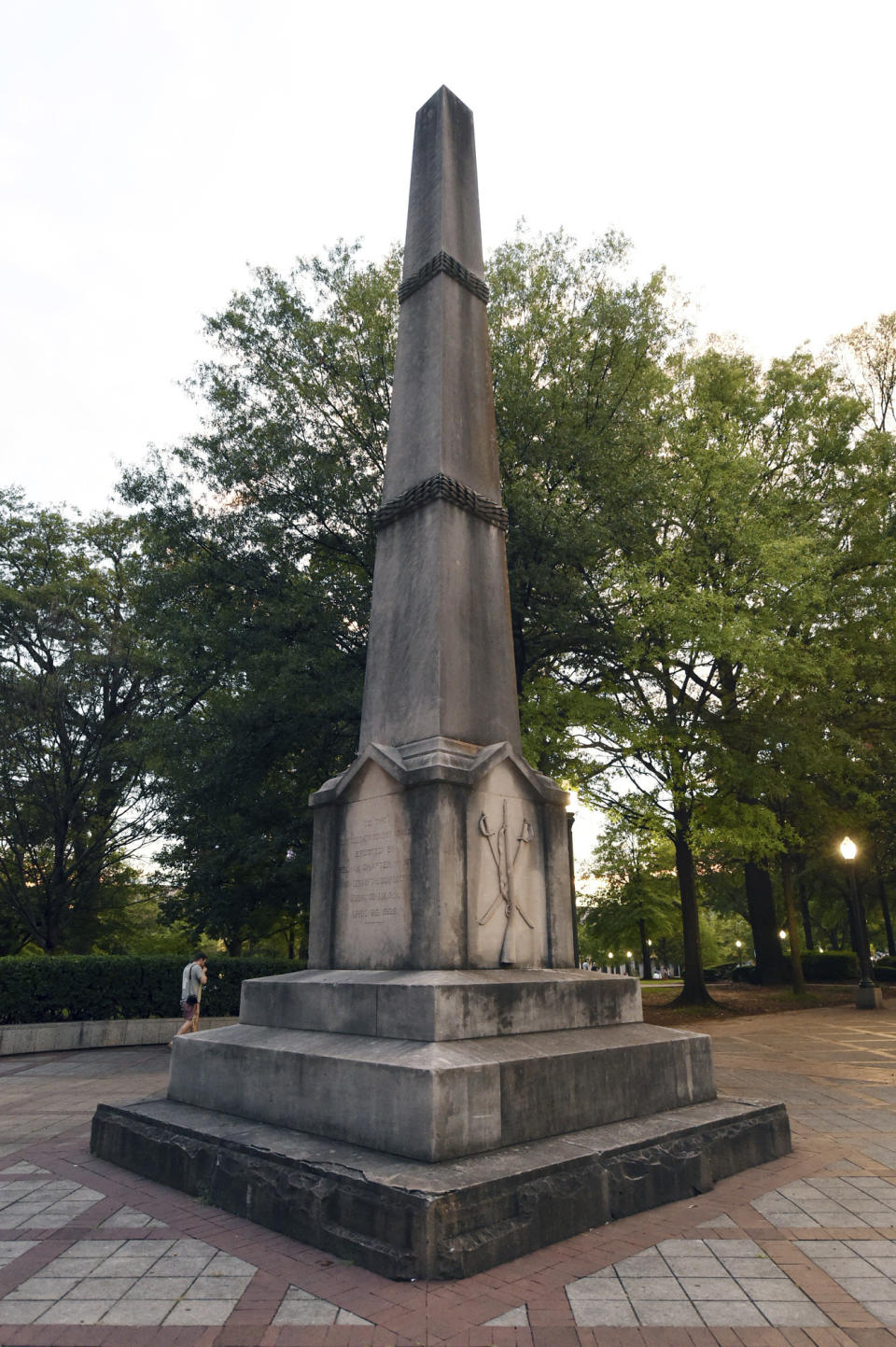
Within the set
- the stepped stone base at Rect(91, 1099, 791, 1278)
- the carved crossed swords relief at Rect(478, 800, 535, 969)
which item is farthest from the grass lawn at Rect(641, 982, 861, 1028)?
the stepped stone base at Rect(91, 1099, 791, 1278)

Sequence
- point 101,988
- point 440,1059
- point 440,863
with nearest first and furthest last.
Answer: point 440,1059
point 440,863
point 101,988

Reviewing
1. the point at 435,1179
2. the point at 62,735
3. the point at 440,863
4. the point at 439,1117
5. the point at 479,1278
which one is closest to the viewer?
the point at 479,1278

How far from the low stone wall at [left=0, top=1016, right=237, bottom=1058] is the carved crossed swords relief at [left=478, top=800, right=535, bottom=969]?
10.0 metres

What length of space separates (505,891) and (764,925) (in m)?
25.9

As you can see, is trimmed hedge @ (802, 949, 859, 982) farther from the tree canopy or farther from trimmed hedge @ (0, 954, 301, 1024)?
trimmed hedge @ (0, 954, 301, 1024)

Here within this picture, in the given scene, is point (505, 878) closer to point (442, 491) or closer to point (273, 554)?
point (442, 491)

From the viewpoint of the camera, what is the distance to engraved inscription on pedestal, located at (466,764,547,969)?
6.32 m

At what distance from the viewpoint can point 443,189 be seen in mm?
8562

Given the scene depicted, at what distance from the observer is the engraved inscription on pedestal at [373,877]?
635 cm

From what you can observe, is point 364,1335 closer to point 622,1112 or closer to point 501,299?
point 622,1112

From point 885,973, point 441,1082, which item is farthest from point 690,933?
point 885,973

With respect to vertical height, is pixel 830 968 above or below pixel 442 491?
below

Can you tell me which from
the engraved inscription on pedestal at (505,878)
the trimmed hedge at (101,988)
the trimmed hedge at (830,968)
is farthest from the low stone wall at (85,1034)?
the trimmed hedge at (830,968)

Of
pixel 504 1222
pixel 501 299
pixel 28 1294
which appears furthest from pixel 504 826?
pixel 501 299
